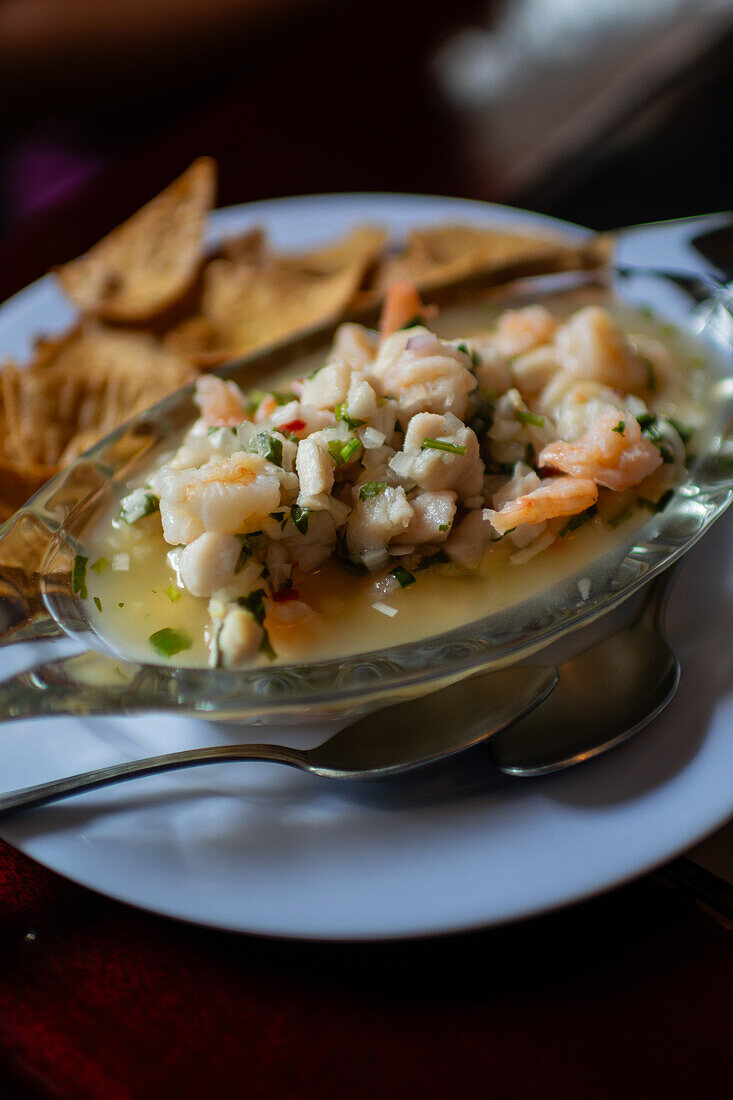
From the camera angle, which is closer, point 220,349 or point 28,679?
point 28,679

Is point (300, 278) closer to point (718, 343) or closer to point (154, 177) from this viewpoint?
point (154, 177)

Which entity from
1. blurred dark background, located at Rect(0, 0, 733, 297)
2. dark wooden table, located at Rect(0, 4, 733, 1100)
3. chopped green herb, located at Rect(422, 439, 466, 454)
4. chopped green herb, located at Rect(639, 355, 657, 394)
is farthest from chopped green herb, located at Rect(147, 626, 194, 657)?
blurred dark background, located at Rect(0, 0, 733, 297)

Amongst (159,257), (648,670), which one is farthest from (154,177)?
(648,670)

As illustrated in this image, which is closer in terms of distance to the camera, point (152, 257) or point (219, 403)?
point (219, 403)

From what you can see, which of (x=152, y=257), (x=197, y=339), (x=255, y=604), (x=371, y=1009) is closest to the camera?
(x=371, y=1009)

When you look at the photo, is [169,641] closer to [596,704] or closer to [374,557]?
[374,557]

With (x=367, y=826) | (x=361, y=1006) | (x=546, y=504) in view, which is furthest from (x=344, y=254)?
(x=361, y=1006)
